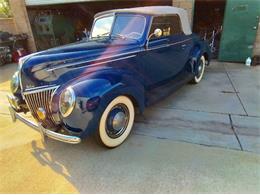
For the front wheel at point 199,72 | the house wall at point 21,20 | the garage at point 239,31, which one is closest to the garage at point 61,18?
the house wall at point 21,20

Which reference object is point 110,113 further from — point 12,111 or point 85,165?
point 12,111

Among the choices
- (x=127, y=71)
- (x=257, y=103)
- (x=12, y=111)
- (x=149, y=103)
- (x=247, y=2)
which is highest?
(x=247, y=2)

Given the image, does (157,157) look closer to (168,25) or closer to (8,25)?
(168,25)

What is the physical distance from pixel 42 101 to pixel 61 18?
327 inches

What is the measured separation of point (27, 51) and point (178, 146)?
8623 millimetres

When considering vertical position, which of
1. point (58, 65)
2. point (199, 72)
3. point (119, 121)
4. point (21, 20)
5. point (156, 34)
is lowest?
point (199, 72)

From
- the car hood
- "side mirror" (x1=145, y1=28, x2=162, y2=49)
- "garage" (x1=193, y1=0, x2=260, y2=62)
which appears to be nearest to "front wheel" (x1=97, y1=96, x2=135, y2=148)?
the car hood

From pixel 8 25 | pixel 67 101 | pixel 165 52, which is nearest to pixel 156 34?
pixel 165 52

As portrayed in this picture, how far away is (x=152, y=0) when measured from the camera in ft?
29.2

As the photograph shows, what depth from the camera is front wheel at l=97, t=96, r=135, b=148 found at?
2.47 m

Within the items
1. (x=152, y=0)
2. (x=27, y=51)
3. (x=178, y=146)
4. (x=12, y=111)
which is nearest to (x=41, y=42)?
(x=27, y=51)

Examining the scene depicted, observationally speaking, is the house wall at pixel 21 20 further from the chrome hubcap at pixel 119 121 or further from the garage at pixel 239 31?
the chrome hubcap at pixel 119 121

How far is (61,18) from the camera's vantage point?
948cm

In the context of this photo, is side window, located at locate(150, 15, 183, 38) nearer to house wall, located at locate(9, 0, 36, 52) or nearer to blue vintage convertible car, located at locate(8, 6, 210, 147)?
blue vintage convertible car, located at locate(8, 6, 210, 147)
